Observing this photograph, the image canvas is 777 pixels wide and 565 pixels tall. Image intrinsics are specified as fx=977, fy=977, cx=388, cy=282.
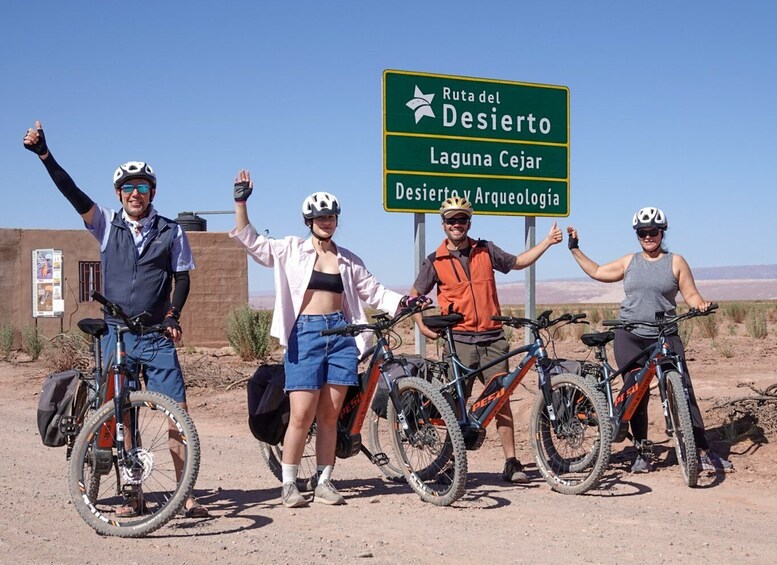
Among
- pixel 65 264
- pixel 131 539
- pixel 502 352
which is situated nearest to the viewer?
pixel 131 539

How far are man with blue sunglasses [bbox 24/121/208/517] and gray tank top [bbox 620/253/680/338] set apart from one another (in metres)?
3.66

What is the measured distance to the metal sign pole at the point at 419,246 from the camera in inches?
418

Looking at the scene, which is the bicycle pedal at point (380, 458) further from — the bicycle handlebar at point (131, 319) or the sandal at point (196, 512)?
the bicycle handlebar at point (131, 319)

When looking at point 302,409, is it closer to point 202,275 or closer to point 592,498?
point 592,498

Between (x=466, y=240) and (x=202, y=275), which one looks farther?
(x=202, y=275)

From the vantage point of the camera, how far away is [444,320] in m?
7.21

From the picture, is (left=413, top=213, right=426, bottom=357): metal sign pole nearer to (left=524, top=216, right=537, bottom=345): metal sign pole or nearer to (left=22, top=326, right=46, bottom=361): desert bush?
(left=524, top=216, right=537, bottom=345): metal sign pole

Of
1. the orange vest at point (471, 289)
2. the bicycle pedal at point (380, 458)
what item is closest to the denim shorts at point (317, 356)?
the bicycle pedal at point (380, 458)

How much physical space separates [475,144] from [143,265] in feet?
19.1

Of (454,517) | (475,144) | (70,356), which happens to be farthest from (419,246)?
(70,356)

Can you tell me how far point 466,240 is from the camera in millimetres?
7691

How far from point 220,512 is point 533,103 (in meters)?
6.94

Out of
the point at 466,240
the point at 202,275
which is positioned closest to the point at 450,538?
the point at 466,240

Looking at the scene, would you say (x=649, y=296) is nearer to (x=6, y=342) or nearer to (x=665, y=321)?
(x=665, y=321)
